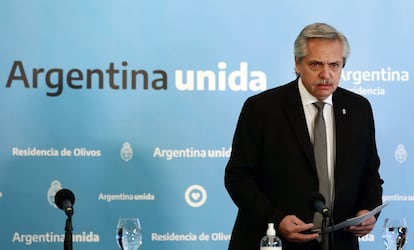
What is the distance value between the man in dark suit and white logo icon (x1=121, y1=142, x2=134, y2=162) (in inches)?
49.0

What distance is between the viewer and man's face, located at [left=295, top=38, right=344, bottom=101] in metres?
3.71

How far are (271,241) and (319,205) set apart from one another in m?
0.33

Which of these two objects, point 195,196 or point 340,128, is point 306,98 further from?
point 195,196

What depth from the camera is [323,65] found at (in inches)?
146

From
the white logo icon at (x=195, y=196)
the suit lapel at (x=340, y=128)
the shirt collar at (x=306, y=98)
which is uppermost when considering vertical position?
the shirt collar at (x=306, y=98)

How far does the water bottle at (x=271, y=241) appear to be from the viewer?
3.34m

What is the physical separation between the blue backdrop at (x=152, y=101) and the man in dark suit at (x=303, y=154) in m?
1.18

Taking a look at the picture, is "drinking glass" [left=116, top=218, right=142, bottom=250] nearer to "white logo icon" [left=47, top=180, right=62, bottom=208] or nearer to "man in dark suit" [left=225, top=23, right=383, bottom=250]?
"man in dark suit" [left=225, top=23, right=383, bottom=250]

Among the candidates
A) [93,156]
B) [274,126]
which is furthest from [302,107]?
[93,156]

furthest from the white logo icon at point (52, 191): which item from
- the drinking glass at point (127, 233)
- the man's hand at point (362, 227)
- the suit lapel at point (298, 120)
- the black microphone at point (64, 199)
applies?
the man's hand at point (362, 227)

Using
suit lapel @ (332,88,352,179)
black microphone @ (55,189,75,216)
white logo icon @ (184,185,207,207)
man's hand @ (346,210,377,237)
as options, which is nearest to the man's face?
suit lapel @ (332,88,352,179)

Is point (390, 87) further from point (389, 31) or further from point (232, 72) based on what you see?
point (232, 72)

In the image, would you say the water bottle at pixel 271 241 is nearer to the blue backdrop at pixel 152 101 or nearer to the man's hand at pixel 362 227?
the man's hand at pixel 362 227

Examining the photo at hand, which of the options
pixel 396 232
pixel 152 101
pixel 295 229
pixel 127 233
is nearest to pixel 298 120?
pixel 295 229
